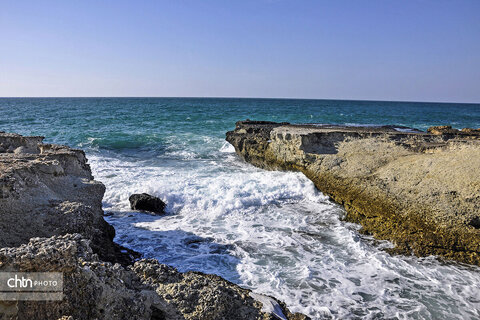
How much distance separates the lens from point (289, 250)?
5422 millimetres

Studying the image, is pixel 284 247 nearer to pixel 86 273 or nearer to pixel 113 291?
pixel 113 291

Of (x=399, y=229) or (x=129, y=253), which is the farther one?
(x=399, y=229)

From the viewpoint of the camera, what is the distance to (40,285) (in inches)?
89.9

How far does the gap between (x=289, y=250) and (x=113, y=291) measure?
3.54m

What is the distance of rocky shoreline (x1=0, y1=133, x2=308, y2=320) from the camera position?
2316 mm

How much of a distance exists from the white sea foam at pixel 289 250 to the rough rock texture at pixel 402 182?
1.19 ft

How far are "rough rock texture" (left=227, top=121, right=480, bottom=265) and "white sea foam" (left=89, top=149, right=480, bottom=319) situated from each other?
363mm

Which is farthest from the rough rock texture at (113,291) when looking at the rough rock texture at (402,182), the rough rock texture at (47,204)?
the rough rock texture at (402,182)

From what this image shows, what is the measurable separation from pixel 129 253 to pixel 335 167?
5.61m

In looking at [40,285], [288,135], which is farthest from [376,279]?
[288,135]

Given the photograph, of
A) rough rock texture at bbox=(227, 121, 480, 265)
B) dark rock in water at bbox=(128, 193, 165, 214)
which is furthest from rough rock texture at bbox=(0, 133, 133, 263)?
rough rock texture at bbox=(227, 121, 480, 265)

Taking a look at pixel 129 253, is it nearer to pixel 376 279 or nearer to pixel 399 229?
pixel 376 279

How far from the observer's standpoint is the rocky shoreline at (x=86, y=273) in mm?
2316

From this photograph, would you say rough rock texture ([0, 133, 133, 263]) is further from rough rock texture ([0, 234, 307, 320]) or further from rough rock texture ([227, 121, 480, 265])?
rough rock texture ([227, 121, 480, 265])
